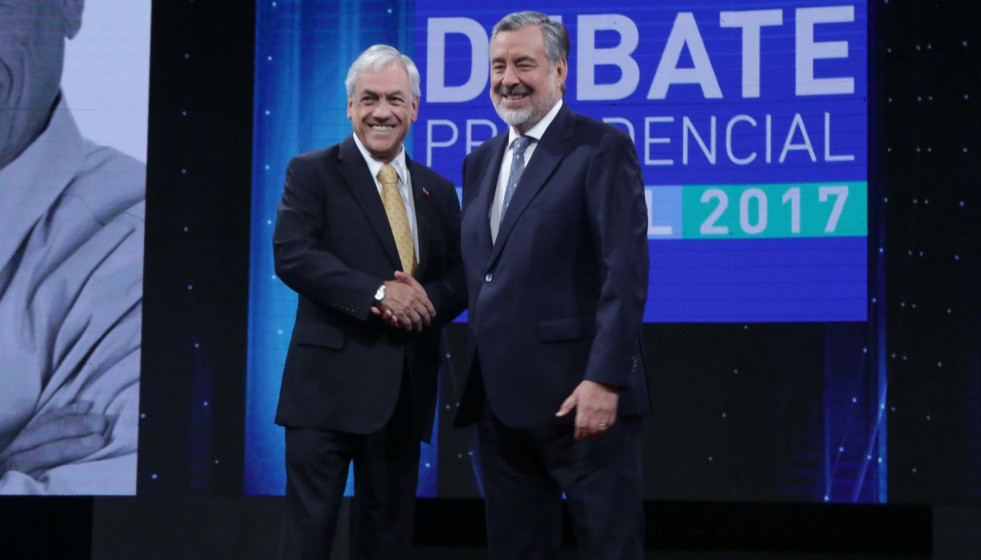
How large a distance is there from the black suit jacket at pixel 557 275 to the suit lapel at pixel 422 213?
0.39 m

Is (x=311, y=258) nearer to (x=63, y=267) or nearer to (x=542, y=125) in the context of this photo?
(x=542, y=125)

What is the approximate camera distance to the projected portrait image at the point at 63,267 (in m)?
3.84

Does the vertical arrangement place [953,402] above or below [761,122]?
below

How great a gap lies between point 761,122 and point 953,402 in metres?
1.09

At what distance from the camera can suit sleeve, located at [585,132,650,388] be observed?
207cm

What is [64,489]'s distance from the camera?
3.84m

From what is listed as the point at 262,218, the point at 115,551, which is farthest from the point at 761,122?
the point at 115,551

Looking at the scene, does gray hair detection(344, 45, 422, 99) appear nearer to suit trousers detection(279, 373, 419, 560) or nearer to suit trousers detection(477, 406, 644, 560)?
Result: suit trousers detection(279, 373, 419, 560)

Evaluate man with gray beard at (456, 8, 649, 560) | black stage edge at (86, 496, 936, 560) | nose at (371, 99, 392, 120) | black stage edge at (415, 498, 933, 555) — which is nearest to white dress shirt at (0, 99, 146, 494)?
black stage edge at (86, 496, 936, 560)

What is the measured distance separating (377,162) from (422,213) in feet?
0.51

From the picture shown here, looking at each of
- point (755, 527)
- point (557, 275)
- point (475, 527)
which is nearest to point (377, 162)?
point (557, 275)

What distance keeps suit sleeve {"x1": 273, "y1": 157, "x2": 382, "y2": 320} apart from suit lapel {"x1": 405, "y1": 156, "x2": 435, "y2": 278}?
18 centimetres

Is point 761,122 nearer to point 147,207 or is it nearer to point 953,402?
point 953,402

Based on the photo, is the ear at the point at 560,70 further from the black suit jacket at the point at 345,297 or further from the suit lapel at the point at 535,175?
the black suit jacket at the point at 345,297
